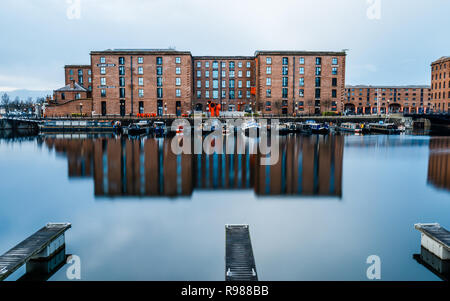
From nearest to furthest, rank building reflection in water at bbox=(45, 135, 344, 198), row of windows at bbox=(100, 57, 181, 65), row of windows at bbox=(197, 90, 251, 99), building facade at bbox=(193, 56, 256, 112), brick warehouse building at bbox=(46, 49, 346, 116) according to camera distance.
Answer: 1. building reflection in water at bbox=(45, 135, 344, 198)
2. row of windows at bbox=(100, 57, 181, 65)
3. brick warehouse building at bbox=(46, 49, 346, 116)
4. building facade at bbox=(193, 56, 256, 112)
5. row of windows at bbox=(197, 90, 251, 99)

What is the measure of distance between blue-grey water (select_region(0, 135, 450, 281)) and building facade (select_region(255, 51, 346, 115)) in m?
45.1

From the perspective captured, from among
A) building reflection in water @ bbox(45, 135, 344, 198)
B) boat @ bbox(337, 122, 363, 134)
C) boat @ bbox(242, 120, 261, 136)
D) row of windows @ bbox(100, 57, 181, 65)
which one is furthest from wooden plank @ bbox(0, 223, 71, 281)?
row of windows @ bbox(100, 57, 181, 65)

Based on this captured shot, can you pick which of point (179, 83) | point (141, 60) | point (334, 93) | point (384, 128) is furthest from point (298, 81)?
point (141, 60)

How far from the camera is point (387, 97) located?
12544 centimetres

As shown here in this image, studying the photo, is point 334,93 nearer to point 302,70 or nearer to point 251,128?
point 302,70

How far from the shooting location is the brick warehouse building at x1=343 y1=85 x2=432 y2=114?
410 feet

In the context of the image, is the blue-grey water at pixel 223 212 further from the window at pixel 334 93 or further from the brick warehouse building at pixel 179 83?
the window at pixel 334 93

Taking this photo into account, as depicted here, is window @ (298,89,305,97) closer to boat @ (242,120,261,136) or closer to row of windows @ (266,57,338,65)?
row of windows @ (266,57,338,65)

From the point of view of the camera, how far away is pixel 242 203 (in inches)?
594

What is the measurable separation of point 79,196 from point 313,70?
61.4 meters

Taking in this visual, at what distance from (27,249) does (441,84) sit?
316 feet

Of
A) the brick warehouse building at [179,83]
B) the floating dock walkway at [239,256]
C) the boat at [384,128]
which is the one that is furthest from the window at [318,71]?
the floating dock walkway at [239,256]

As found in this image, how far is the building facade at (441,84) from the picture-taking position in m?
80.4
